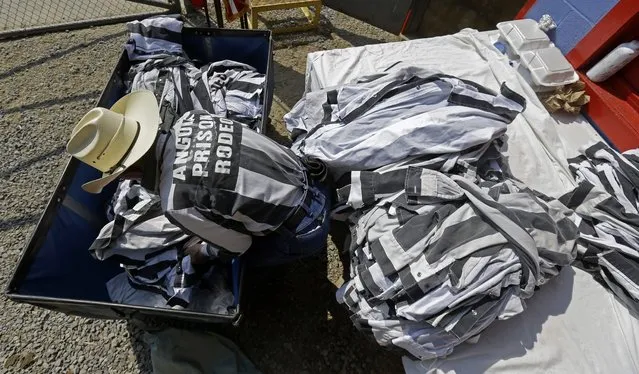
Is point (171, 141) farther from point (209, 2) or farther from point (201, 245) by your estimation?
point (209, 2)

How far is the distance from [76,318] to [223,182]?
5.25ft

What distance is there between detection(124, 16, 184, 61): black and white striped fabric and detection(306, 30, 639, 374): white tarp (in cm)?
117

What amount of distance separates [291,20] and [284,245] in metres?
3.41

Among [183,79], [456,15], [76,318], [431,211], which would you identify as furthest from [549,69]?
[76,318]

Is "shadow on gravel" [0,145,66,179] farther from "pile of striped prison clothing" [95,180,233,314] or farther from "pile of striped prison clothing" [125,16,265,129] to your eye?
"pile of striped prison clothing" [95,180,233,314]

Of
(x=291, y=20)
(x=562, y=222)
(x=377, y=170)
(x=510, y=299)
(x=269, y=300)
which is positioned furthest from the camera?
(x=291, y=20)

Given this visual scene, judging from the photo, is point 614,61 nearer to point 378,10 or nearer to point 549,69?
point 549,69

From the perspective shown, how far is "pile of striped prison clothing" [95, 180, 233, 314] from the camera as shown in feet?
6.82

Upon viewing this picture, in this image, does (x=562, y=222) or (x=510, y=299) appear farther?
(x=562, y=222)

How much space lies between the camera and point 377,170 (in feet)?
6.97

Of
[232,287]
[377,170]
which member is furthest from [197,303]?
[377,170]

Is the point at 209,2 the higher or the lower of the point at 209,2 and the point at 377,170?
the lower

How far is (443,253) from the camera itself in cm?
173

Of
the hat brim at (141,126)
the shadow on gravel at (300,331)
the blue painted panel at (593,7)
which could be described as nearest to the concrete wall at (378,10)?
the blue painted panel at (593,7)
